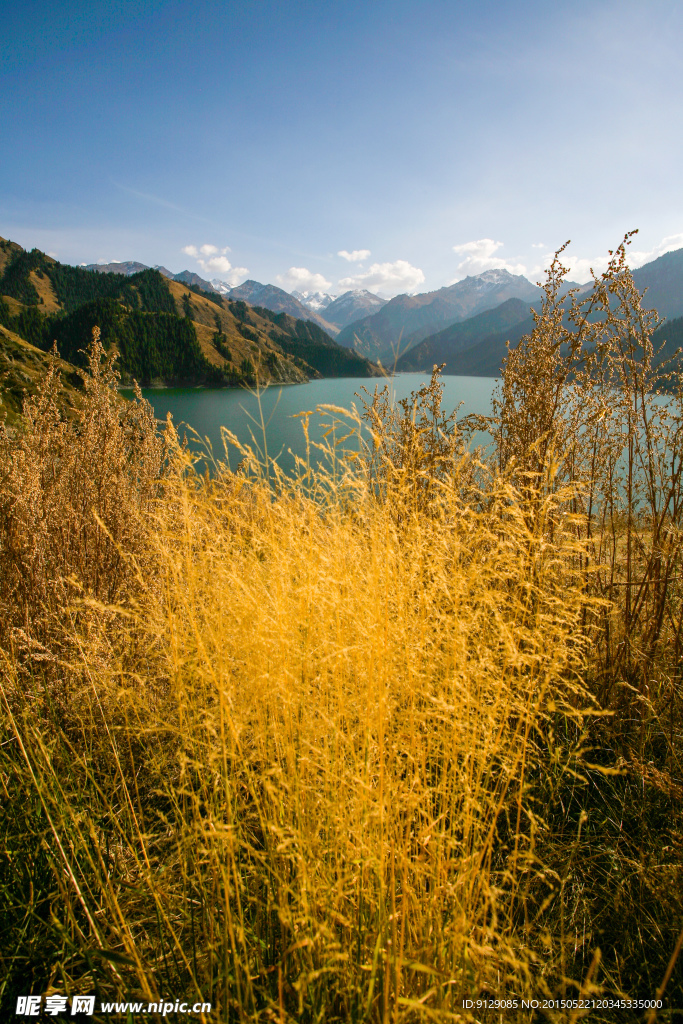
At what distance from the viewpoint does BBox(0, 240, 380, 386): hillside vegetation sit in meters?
80.2

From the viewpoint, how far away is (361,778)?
1.12 metres

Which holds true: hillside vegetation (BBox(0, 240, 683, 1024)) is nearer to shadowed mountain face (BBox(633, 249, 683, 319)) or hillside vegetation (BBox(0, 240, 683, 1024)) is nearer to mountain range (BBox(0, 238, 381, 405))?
mountain range (BBox(0, 238, 381, 405))

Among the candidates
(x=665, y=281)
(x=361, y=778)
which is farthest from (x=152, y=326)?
(x=665, y=281)

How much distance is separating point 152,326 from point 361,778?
102 meters

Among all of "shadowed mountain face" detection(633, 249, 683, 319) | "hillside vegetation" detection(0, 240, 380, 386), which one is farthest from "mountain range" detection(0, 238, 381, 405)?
"shadowed mountain face" detection(633, 249, 683, 319)

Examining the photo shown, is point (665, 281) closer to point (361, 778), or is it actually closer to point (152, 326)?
point (152, 326)

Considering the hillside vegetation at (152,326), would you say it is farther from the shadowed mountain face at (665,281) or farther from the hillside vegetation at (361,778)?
the shadowed mountain face at (665,281)

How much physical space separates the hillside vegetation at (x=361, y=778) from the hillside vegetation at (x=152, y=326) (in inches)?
2203

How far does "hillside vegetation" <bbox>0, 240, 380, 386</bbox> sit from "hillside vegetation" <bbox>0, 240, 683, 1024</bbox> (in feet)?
184

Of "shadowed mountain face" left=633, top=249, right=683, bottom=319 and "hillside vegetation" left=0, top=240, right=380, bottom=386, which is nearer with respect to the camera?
"hillside vegetation" left=0, top=240, right=380, bottom=386

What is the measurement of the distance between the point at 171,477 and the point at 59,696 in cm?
146

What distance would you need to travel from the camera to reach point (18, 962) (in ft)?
4.38

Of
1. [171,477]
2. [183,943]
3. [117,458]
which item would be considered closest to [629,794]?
[183,943]

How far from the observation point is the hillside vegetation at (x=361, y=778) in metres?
1.08
